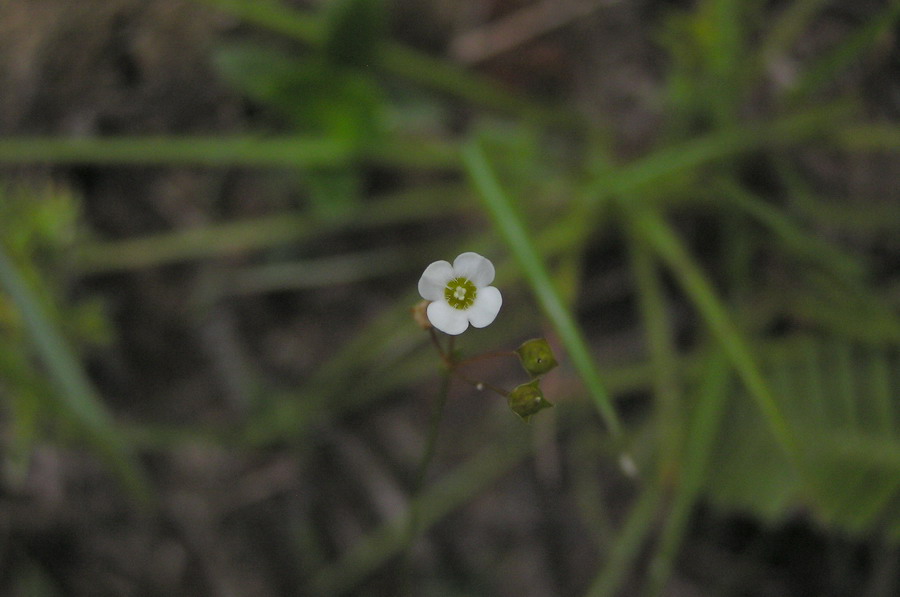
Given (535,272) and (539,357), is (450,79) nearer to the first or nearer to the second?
(535,272)

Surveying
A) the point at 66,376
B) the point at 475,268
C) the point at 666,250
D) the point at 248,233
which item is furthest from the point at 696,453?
the point at 66,376

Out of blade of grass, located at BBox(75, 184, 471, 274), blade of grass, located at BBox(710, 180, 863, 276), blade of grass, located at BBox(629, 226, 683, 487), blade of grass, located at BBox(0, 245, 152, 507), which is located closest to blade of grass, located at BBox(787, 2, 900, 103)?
blade of grass, located at BBox(710, 180, 863, 276)

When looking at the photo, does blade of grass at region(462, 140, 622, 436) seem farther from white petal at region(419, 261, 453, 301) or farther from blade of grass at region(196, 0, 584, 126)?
blade of grass at region(196, 0, 584, 126)

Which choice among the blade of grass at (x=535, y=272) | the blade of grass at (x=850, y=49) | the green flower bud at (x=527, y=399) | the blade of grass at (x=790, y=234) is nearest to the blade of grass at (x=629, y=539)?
the blade of grass at (x=535, y=272)

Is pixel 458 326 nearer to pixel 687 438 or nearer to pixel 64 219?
pixel 687 438

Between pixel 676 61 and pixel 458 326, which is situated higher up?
pixel 676 61

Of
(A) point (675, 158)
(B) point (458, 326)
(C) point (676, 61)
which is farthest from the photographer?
(C) point (676, 61)

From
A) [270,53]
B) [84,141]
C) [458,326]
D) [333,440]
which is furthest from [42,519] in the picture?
[458,326]

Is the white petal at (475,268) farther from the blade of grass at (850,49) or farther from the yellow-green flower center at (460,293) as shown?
the blade of grass at (850,49)
